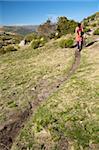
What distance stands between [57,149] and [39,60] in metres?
22.1

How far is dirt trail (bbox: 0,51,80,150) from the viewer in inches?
724

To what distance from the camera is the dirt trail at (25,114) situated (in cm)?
1839

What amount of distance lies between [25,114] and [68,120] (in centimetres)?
366

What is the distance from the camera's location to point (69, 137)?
1711 centimetres

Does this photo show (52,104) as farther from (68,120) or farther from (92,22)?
(92,22)

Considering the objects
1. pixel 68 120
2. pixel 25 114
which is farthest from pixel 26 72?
pixel 68 120

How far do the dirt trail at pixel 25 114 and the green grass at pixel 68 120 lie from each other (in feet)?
1.81

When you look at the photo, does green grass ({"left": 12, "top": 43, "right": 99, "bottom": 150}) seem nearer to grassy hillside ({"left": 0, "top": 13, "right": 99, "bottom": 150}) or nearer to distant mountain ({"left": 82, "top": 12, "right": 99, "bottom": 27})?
grassy hillside ({"left": 0, "top": 13, "right": 99, "bottom": 150})

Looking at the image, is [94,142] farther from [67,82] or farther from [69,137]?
[67,82]

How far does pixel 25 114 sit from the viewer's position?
21.0m

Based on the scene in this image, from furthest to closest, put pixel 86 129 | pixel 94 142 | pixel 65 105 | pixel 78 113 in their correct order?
1. pixel 65 105
2. pixel 78 113
3. pixel 86 129
4. pixel 94 142

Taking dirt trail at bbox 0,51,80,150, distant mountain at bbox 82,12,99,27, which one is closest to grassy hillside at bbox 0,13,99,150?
dirt trail at bbox 0,51,80,150

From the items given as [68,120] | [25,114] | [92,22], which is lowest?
[25,114]

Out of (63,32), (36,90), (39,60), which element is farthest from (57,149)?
(63,32)
